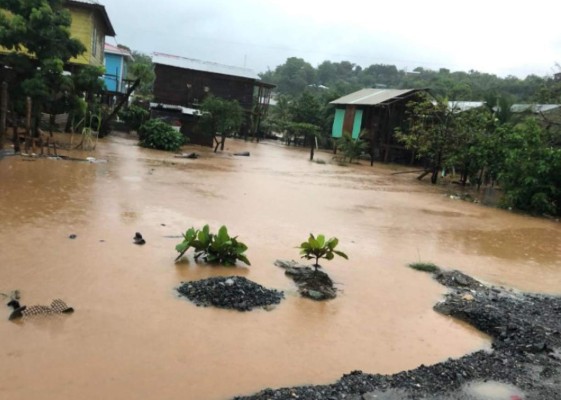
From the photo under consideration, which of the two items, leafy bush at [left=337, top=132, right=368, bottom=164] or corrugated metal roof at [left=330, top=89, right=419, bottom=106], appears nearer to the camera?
leafy bush at [left=337, top=132, right=368, bottom=164]

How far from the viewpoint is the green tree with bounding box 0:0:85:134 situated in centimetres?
1475

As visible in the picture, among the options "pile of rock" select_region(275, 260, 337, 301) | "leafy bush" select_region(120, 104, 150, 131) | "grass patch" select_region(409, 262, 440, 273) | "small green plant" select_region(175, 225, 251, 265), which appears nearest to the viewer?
"pile of rock" select_region(275, 260, 337, 301)

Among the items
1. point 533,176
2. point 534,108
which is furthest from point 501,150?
point 534,108

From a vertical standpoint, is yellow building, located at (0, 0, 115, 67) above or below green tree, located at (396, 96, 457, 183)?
above

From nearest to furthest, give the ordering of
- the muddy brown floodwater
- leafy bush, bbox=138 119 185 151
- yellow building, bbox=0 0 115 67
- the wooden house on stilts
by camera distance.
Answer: the muddy brown floodwater < yellow building, bbox=0 0 115 67 < leafy bush, bbox=138 119 185 151 < the wooden house on stilts

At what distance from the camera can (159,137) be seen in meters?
21.8

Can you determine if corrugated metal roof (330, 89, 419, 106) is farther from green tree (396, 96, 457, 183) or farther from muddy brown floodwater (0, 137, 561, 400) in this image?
muddy brown floodwater (0, 137, 561, 400)

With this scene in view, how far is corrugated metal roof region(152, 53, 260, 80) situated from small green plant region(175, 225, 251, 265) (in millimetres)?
28352

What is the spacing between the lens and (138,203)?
9617mm

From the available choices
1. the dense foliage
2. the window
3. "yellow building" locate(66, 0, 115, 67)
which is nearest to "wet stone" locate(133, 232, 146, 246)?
the dense foliage

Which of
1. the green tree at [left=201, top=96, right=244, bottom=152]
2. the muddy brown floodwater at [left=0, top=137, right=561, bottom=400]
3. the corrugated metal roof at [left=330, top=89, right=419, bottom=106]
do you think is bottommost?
the muddy brown floodwater at [left=0, top=137, right=561, bottom=400]

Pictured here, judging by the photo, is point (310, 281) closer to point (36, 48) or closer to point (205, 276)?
point (205, 276)

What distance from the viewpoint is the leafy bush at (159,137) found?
21781 millimetres

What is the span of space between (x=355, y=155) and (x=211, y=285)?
878 inches
